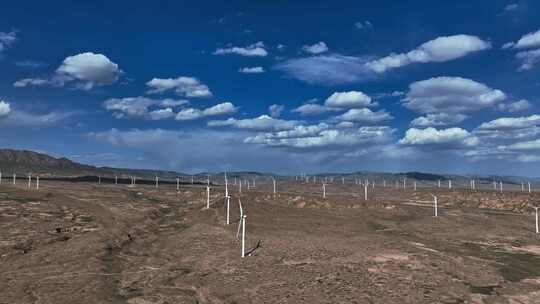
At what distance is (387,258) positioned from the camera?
29406mm

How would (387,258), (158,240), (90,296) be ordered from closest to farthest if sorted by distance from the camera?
(90,296), (387,258), (158,240)

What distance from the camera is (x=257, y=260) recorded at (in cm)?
2834

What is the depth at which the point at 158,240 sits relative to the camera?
Result: 36.9 meters

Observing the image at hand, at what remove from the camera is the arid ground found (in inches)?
846

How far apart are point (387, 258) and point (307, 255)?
4594 millimetres

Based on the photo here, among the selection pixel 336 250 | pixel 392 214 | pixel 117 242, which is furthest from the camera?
pixel 392 214

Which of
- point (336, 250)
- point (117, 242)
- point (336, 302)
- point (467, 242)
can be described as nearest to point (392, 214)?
point (467, 242)

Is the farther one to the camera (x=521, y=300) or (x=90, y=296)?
(x=521, y=300)

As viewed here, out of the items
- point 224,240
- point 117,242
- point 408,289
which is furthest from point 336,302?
point 117,242

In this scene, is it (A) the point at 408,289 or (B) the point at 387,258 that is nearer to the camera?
(A) the point at 408,289

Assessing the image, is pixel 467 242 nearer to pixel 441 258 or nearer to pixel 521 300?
pixel 441 258

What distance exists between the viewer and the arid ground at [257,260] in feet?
70.5

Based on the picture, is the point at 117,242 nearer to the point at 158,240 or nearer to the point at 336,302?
the point at 158,240

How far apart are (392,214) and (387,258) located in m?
34.0
